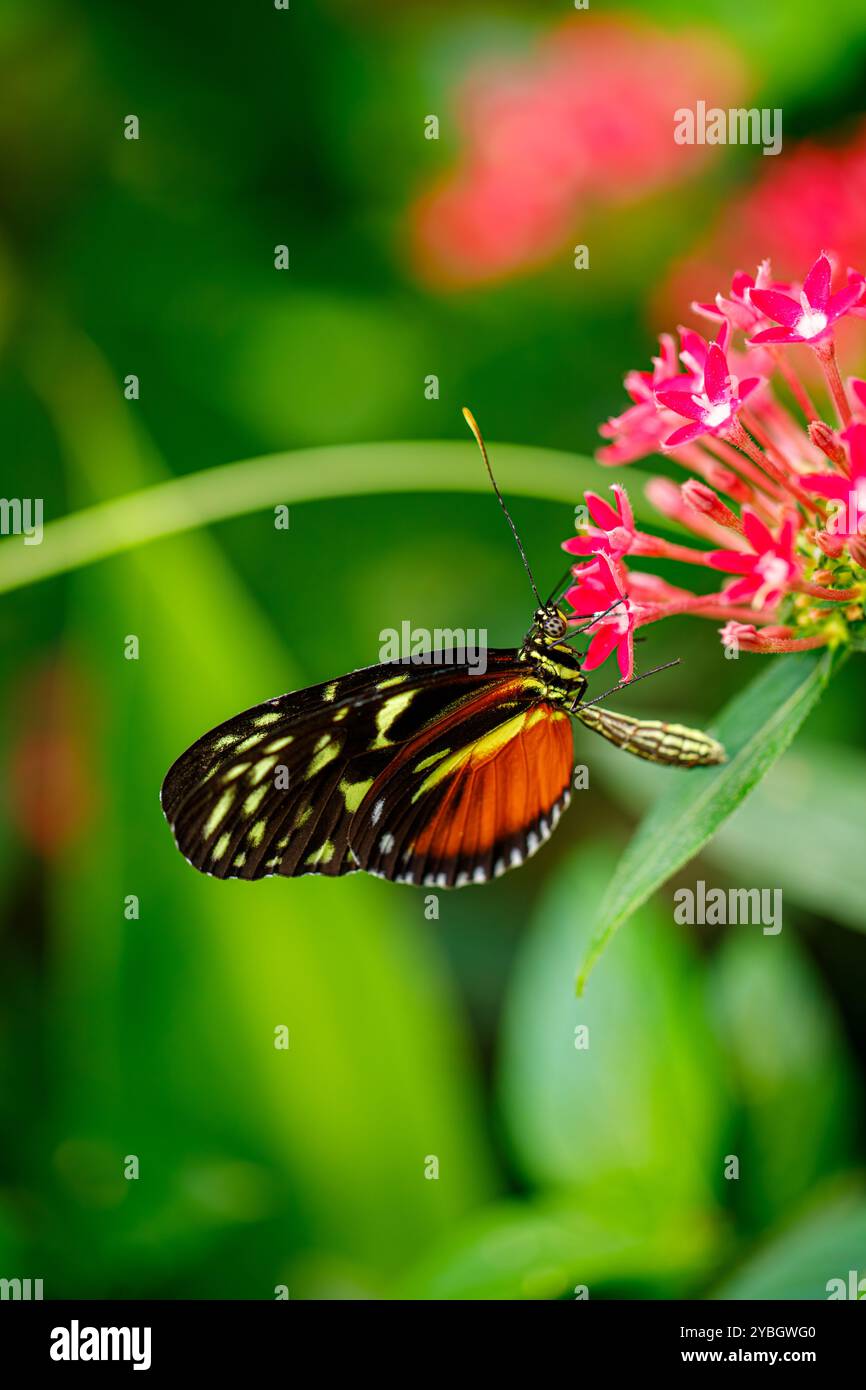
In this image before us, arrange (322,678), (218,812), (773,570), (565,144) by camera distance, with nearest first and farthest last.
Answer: (773,570), (218,812), (565,144), (322,678)

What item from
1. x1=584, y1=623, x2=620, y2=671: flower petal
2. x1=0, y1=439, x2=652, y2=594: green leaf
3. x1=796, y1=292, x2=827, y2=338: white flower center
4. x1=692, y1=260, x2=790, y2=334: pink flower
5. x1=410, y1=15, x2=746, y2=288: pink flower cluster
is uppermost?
x1=410, y1=15, x2=746, y2=288: pink flower cluster

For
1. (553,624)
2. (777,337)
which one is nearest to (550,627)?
(553,624)

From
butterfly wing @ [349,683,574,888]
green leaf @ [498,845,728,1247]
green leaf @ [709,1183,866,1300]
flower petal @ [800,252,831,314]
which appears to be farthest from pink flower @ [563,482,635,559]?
green leaf @ [498,845,728,1247]

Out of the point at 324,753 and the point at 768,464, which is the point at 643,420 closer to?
the point at 768,464

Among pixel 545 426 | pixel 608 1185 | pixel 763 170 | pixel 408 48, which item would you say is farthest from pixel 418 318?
pixel 608 1185

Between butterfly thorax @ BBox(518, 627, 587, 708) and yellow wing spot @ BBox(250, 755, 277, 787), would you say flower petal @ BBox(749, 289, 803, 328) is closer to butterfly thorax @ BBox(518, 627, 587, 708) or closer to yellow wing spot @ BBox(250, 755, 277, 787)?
butterfly thorax @ BBox(518, 627, 587, 708)

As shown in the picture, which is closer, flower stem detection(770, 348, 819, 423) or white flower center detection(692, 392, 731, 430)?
white flower center detection(692, 392, 731, 430)

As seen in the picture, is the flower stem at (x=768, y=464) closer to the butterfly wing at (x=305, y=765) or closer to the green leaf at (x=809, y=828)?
the butterfly wing at (x=305, y=765)
